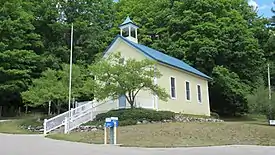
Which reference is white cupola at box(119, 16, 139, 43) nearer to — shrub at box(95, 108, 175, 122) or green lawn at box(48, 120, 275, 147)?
shrub at box(95, 108, 175, 122)

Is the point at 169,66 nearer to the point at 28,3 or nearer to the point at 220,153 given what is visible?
the point at 220,153

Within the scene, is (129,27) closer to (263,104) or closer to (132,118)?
(132,118)

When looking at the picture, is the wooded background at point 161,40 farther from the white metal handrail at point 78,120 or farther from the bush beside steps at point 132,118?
the bush beside steps at point 132,118

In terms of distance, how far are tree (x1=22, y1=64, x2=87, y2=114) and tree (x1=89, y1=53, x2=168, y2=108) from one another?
405cm

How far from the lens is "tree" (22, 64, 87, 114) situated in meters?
24.9

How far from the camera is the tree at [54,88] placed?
81.6 ft

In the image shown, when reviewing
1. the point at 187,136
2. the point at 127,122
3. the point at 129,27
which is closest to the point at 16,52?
the point at 129,27

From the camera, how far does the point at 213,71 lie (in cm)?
3569

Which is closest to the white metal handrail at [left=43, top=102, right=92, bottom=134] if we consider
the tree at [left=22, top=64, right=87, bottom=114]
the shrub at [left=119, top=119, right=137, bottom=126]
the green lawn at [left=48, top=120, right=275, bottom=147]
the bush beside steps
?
the bush beside steps

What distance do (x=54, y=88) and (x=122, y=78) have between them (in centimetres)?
659

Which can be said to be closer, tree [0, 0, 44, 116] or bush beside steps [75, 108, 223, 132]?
bush beside steps [75, 108, 223, 132]

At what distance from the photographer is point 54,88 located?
2509cm

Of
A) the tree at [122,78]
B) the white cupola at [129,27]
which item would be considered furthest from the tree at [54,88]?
the white cupola at [129,27]

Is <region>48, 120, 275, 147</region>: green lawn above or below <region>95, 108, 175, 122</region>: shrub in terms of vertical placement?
below
